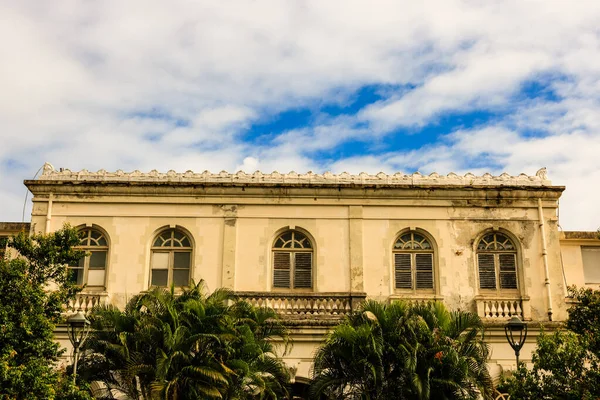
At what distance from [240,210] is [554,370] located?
10977 millimetres

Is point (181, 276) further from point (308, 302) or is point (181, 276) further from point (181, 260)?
point (308, 302)

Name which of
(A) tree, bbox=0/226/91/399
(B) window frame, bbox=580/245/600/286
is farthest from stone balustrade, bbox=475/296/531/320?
(A) tree, bbox=0/226/91/399

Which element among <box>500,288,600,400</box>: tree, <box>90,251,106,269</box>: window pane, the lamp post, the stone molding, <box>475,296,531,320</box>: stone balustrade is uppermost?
the stone molding

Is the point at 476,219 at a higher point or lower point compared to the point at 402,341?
higher

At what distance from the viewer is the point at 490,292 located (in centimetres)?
2494

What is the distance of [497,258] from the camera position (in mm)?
25297

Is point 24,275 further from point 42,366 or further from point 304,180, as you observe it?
point 304,180

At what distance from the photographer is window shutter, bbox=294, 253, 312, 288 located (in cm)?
2502

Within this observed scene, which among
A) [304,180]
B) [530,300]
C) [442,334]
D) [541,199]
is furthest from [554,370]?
[304,180]

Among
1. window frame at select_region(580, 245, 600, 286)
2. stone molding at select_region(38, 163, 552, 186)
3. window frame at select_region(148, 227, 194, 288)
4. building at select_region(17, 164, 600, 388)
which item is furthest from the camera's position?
window frame at select_region(580, 245, 600, 286)

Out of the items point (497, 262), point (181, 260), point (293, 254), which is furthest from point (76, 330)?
point (497, 262)

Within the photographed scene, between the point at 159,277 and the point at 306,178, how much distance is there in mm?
5490

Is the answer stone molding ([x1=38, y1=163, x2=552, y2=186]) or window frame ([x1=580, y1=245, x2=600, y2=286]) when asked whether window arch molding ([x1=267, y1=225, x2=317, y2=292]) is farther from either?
window frame ([x1=580, y1=245, x2=600, y2=286])

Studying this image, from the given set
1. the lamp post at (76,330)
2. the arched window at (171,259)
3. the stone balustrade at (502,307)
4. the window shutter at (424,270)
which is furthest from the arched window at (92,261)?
the stone balustrade at (502,307)
